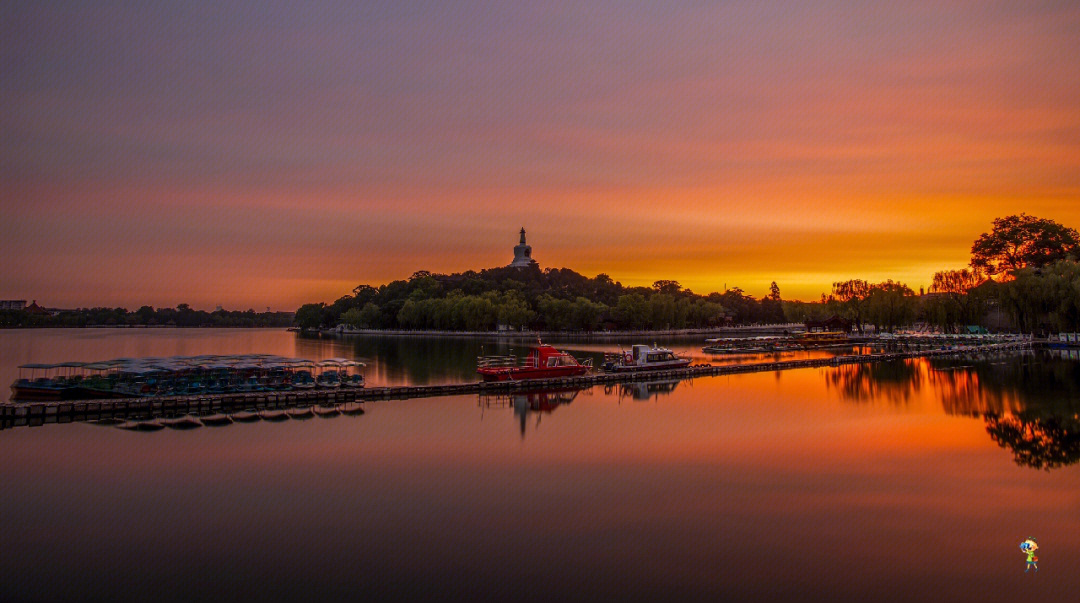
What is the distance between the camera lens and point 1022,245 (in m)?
87.2

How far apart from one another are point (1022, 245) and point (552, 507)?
306 ft

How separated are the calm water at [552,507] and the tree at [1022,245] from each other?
66.3 m

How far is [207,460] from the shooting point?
22.0 metres

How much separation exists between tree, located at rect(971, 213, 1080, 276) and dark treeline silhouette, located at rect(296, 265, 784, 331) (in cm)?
4553

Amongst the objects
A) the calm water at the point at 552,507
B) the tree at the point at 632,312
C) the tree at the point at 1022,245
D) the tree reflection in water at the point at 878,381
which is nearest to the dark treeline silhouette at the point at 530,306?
the tree at the point at 632,312

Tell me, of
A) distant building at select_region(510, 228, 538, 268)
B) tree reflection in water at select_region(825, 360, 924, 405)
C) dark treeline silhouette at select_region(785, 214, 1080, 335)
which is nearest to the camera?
tree reflection in water at select_region(825, 360, 924, 405)

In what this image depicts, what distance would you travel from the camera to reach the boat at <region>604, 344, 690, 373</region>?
46.8m

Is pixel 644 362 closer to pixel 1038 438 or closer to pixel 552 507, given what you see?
pixel 1038 438

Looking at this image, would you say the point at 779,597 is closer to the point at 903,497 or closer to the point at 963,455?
the point at 903,497

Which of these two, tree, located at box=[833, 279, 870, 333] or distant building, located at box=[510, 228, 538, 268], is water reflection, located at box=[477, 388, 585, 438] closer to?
tree, located at box=[833, 279, 870, 333]

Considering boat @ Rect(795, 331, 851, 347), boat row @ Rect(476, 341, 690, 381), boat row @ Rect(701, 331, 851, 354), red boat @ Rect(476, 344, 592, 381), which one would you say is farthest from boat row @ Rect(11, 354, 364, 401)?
boat @ Rect(795, 331, 851, 347)

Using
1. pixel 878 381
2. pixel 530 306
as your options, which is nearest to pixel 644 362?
pixel 878 381

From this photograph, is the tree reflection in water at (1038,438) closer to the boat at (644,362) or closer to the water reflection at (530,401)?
the water reflection at (530,401)

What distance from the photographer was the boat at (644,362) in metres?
46.8
